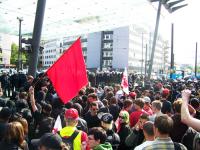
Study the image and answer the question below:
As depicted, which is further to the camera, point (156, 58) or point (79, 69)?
point (156, 58)

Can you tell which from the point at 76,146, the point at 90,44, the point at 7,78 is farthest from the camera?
the point at 90,44

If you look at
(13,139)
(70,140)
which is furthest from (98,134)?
(13,139)

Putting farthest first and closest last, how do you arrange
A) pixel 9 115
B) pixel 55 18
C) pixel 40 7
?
1. pixel 55 18
2. pixel 40 7
3. pixel 9 115

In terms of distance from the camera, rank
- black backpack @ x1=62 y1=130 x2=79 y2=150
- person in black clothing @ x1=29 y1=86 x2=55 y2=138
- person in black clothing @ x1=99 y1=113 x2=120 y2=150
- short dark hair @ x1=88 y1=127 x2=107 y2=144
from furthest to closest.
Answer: person in black clothing @ x1=29 y1=86 x2=55 y2=138 < person in black clothing @ x1=99 y1=113 x2=120 y2=150 < black backpack @ x1=62 y1=130 x2=79 y2=150 < short dark hair @ x1=88 y1=127 x2=107 y2=144

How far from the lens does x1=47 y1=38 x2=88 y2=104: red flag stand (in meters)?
7.27

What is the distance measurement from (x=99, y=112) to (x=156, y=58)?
5972 inches

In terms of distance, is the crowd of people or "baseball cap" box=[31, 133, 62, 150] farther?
the crowd of people

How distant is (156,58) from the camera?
158 meters

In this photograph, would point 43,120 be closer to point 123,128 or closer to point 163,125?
point 123,128

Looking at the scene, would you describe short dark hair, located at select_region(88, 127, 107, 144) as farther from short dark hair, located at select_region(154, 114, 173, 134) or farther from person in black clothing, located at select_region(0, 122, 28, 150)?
person in black clothing, located at select_region(0, 122, 28, 150)

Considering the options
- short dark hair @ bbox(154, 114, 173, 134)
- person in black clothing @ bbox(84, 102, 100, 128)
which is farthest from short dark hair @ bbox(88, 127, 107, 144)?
person in black clothing @ bbox(84, 102, 100, 128)

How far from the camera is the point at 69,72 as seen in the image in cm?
735

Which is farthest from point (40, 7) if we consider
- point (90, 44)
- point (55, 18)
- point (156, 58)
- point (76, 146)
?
point (156, 58)

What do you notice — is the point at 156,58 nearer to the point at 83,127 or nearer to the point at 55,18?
the point at 55,18
